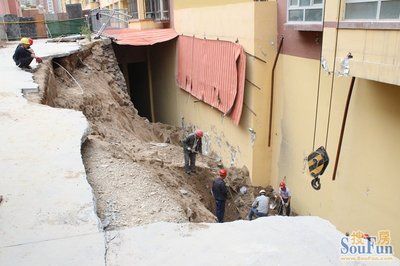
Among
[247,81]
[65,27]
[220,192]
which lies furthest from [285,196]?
[65,27]

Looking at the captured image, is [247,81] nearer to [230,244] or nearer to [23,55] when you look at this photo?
[23,55]

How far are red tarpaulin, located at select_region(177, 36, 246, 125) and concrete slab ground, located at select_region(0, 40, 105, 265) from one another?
4.69 m

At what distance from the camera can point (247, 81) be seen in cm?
946

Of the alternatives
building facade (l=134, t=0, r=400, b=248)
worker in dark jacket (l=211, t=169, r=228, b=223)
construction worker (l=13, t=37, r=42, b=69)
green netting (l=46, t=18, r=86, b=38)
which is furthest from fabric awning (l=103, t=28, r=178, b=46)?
worker in dark jacket (l=211, t=169, r=228, b=223)

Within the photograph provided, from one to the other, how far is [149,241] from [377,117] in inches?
180

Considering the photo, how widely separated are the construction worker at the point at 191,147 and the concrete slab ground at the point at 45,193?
2925 mm

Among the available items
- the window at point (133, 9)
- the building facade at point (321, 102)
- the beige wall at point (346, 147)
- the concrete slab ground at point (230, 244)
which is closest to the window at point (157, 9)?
the window at point (133, 9)

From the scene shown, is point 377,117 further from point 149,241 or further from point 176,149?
point 176,149

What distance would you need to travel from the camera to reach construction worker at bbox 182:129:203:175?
28.3 feet

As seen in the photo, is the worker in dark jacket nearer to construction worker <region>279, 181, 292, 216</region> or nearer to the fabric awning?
construction worker <region>279, 181, 292, 216</region>

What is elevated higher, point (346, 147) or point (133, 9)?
point (133, 9)

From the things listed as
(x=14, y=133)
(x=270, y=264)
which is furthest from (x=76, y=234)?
(x=14, y=133)

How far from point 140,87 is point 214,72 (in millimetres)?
9646

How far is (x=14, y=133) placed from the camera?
554 centimetres
